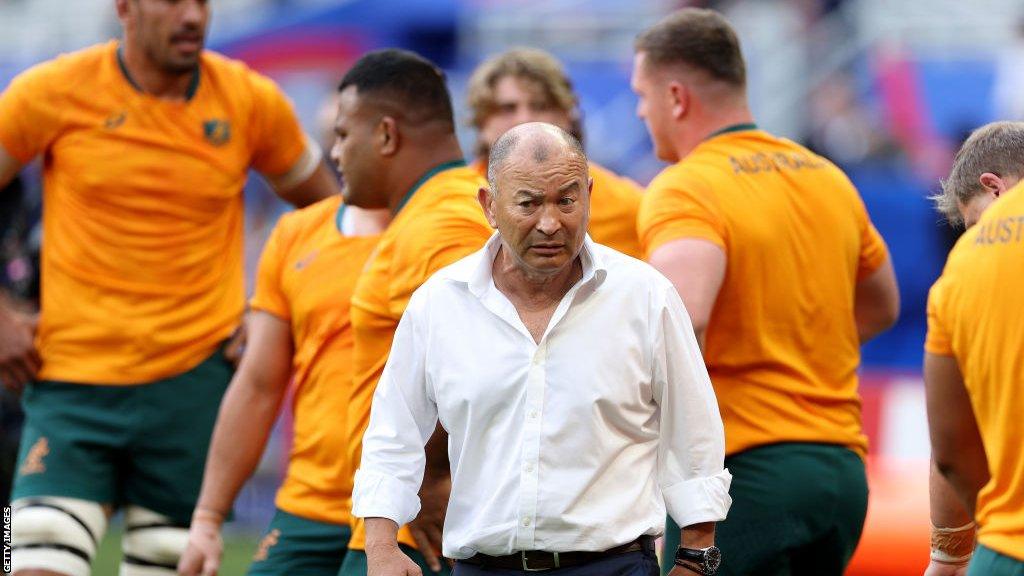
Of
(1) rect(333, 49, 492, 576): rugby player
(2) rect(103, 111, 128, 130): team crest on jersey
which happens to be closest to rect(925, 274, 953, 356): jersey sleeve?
(1) rect(333, 49, 492, 576): rugby player

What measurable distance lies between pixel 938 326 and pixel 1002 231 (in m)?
0.31

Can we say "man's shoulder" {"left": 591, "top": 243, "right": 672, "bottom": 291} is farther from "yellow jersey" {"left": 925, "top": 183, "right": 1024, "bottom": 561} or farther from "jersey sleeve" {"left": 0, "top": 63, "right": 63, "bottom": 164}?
"jersey sleeve" {"left": 0, "top": 63, "right": 63, "bottom": 164}

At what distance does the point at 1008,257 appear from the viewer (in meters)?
3.71

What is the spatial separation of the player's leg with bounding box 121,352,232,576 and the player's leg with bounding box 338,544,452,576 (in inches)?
64.8

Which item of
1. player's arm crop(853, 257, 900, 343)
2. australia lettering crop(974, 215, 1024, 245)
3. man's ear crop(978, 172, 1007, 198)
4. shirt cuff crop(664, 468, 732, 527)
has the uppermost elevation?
man's ear crop(978, 172, 1007, 198)

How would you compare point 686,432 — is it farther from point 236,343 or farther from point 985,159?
point 236,343

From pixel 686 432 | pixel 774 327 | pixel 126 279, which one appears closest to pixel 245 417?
pixel 126 279

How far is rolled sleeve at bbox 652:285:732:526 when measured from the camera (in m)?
4.11

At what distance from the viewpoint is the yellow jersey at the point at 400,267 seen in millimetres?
4887

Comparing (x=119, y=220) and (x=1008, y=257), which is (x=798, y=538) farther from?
(x=119, y=220)

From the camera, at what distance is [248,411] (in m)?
5.71

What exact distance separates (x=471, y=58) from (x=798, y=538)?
36.6 ft

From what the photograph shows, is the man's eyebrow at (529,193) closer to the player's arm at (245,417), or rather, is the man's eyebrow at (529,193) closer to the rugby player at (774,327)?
the rugby player at (774,327)

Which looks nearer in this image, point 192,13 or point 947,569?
point 947,569
